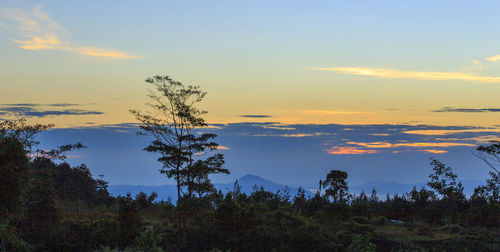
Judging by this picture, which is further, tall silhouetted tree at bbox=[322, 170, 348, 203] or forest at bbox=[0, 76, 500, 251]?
tall silhouetted tree at bbox=[322, 170, 348, 203]

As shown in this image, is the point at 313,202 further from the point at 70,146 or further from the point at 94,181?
the point at 94,181

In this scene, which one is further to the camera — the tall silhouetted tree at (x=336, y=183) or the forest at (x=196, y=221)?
the tall silhouetted tree at (x=336, y=183)

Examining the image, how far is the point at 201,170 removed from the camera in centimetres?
1791

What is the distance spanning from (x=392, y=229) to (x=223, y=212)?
6.85 metres

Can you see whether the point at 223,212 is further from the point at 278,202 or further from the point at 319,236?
the point at 278,202

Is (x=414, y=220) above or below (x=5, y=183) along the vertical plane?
below

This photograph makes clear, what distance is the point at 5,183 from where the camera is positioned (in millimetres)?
12531

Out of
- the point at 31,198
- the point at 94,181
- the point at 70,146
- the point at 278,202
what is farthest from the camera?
the point at 94,181

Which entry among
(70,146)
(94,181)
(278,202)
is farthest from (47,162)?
(278,202)

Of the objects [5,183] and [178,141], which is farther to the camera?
[178,141]

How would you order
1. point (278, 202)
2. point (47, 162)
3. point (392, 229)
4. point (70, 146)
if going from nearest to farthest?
point (392, 229), point (70, 146), point (278, 202), point (47, 162)

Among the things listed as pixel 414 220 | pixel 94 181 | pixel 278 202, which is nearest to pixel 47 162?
pixel 94 181

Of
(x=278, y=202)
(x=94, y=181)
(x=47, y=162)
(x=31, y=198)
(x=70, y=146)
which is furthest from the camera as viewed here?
(x=94, y=181)

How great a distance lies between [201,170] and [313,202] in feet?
22.3
